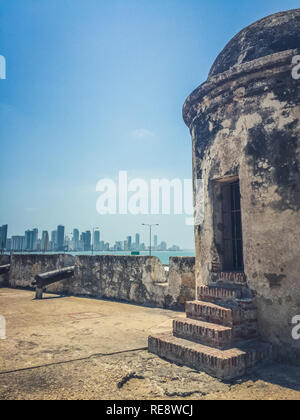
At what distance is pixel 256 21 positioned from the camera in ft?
16.1

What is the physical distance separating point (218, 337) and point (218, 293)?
773 millimetres

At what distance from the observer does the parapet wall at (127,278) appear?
7656 millimetres

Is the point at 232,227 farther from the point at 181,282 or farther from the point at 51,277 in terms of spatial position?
the point at 51,277

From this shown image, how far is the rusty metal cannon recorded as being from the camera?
30.6 ft

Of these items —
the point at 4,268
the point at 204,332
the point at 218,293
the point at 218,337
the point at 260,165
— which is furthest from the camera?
the point at 4,268

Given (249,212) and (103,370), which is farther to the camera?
(249,212)

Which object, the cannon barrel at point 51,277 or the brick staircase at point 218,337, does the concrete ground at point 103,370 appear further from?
the cannon barrel at point 51,277

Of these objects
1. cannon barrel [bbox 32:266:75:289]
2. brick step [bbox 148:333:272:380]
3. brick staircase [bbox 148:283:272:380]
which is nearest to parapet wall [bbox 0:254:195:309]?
cannon barrel [bbox 32:266:75:289]

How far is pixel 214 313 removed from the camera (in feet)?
13.5

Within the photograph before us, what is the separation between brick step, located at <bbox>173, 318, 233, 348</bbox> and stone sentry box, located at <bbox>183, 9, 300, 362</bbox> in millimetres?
603

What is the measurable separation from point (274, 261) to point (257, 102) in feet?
7.10

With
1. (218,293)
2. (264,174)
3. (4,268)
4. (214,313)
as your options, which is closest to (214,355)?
(214,313)

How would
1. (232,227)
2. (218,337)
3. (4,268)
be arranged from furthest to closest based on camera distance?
1. (4,268)
2. (232,227)
3. (218,337)

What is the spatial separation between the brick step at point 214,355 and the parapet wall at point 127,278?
132 inches
